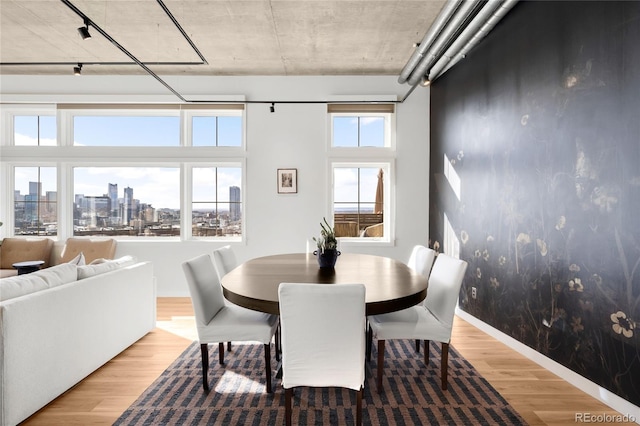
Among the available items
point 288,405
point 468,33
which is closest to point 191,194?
point 288,405

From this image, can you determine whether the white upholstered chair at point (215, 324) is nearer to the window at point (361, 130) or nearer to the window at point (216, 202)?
the window at point (216, 202)

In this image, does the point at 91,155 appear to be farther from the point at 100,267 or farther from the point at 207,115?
the point at 100,267

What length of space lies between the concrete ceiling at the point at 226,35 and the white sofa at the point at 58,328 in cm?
203

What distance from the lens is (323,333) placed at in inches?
67.4

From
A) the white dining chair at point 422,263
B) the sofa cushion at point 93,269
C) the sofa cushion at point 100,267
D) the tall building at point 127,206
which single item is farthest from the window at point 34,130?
the white dining chair at point 422,263

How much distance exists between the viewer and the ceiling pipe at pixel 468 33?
282 centimetres

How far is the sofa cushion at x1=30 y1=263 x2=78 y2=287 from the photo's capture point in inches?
90.4

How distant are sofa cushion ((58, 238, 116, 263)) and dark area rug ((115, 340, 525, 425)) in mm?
2538

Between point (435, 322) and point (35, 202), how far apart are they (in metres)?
5.68

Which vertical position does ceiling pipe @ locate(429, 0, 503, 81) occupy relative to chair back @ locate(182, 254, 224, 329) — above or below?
above

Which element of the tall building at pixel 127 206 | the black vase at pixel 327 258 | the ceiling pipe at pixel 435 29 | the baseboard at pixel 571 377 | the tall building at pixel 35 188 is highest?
the ceiling pipe at pixel 435 29

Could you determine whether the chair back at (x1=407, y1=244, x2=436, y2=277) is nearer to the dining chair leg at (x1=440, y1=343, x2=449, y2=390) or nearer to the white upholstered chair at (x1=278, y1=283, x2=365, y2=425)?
the dining chair leg at (x1=440, y1=343, x2=449, y2=390)

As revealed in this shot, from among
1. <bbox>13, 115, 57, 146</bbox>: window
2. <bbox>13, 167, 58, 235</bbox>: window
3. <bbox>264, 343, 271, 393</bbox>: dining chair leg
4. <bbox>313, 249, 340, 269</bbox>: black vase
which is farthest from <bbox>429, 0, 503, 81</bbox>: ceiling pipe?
<bbox>13, 167, 58, 235</bbox>: window

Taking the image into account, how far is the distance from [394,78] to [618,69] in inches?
118
